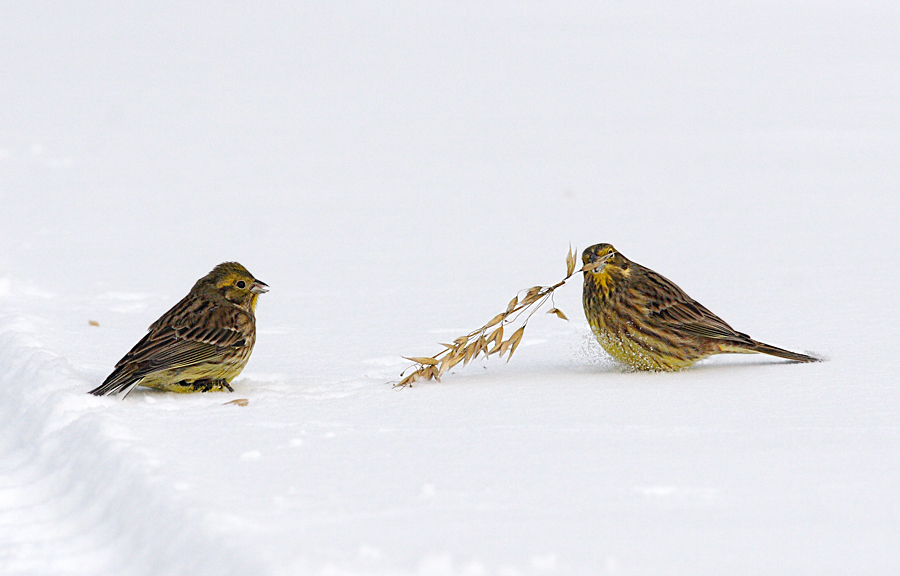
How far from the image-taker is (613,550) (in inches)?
128

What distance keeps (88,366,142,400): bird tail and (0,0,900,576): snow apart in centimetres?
9

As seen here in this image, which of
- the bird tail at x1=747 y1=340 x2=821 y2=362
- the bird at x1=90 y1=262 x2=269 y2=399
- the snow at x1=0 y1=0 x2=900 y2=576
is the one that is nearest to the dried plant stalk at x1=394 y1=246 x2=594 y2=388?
the snow at x1=0 y1=0 x2=900 y2=576

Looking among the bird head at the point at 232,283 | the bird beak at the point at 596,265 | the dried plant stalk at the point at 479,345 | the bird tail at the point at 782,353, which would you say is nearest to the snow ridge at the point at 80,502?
the bird head at the point at 232,283

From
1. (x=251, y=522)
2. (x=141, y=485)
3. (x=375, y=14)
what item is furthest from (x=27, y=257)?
(x=375, y=14)

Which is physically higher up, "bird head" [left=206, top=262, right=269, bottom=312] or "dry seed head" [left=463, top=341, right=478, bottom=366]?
"bird head" [left=206, top=262, right=269, bottom=312]

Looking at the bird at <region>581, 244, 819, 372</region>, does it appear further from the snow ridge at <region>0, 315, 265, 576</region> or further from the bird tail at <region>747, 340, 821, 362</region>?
the snow ridge at <region>0, 315, 265, 576</region>

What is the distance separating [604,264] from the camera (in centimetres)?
586

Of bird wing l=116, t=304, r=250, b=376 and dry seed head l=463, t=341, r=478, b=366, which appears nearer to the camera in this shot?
bird wing l=116, t=304, r=250, b=376

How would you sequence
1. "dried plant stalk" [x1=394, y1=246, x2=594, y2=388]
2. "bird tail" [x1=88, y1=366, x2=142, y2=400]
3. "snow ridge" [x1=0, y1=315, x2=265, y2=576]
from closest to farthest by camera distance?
"snow ridge" [x1=0, y1=315, x2=265, y2=576] < "bird tail" [x1=88, y1=366, x2=142, y2=400] < "dried plant stalk" [x1=394, y1=246, x2=594, y2=388]

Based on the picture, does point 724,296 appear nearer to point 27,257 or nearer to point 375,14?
point 27,257

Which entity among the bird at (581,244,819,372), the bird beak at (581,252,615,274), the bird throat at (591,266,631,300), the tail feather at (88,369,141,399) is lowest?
the tail feather at (88,369,141,399)

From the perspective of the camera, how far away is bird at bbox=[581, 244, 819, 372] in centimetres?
579

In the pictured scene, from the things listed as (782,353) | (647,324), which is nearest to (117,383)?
(647,324)

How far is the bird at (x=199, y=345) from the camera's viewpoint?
17.4 ft
